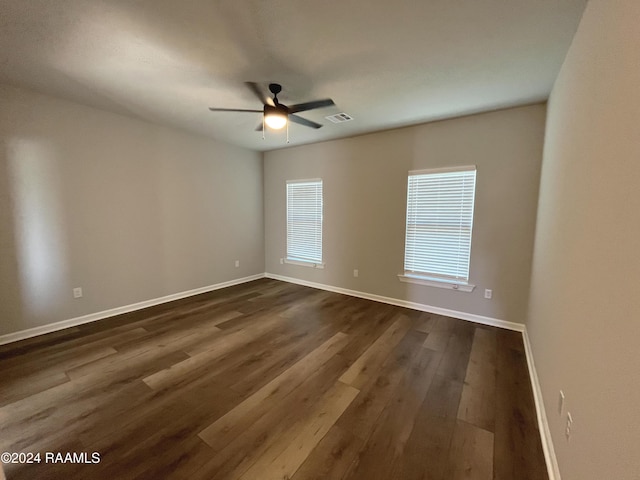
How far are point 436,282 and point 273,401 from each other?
2.72 m

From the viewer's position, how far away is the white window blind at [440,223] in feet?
11.3

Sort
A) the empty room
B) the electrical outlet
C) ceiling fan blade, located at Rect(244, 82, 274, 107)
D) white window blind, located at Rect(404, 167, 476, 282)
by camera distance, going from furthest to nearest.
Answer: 1. white window blind, located at Rect(404, 167, 476, 282)
2. ceiling fan blade, located at Rect(244, 82, 274, 107)
3. the empty room
4. the electrical outlet

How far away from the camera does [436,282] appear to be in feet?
12.1

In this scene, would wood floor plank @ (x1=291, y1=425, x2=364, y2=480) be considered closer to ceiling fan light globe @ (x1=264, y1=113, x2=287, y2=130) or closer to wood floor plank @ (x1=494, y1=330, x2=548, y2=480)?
wood floor plank @ (x1=494, y1=330, x2=548, y2=480)

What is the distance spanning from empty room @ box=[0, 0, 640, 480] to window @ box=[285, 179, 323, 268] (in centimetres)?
17

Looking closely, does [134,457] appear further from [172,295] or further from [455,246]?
[455,246]

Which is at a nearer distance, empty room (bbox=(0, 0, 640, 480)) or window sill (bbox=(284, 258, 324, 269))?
empty room (bbox=(0, 0, 640, 480))

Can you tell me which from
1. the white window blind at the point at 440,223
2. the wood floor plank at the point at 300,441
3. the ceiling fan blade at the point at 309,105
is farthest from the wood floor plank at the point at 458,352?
the ceiling fan blade at the point at 309,105

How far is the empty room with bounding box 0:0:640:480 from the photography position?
1.37 metres

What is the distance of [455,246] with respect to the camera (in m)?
3.53

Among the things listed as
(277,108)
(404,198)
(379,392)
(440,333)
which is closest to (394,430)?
(379,392)

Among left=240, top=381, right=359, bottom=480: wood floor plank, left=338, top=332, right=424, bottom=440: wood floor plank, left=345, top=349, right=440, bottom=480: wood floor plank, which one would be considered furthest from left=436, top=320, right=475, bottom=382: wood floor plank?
left=240, top=381, right=359, bottom=480: wood floor plank

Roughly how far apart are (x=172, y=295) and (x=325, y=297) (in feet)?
8.16

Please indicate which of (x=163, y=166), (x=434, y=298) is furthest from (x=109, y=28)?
(x=434, y=298)
